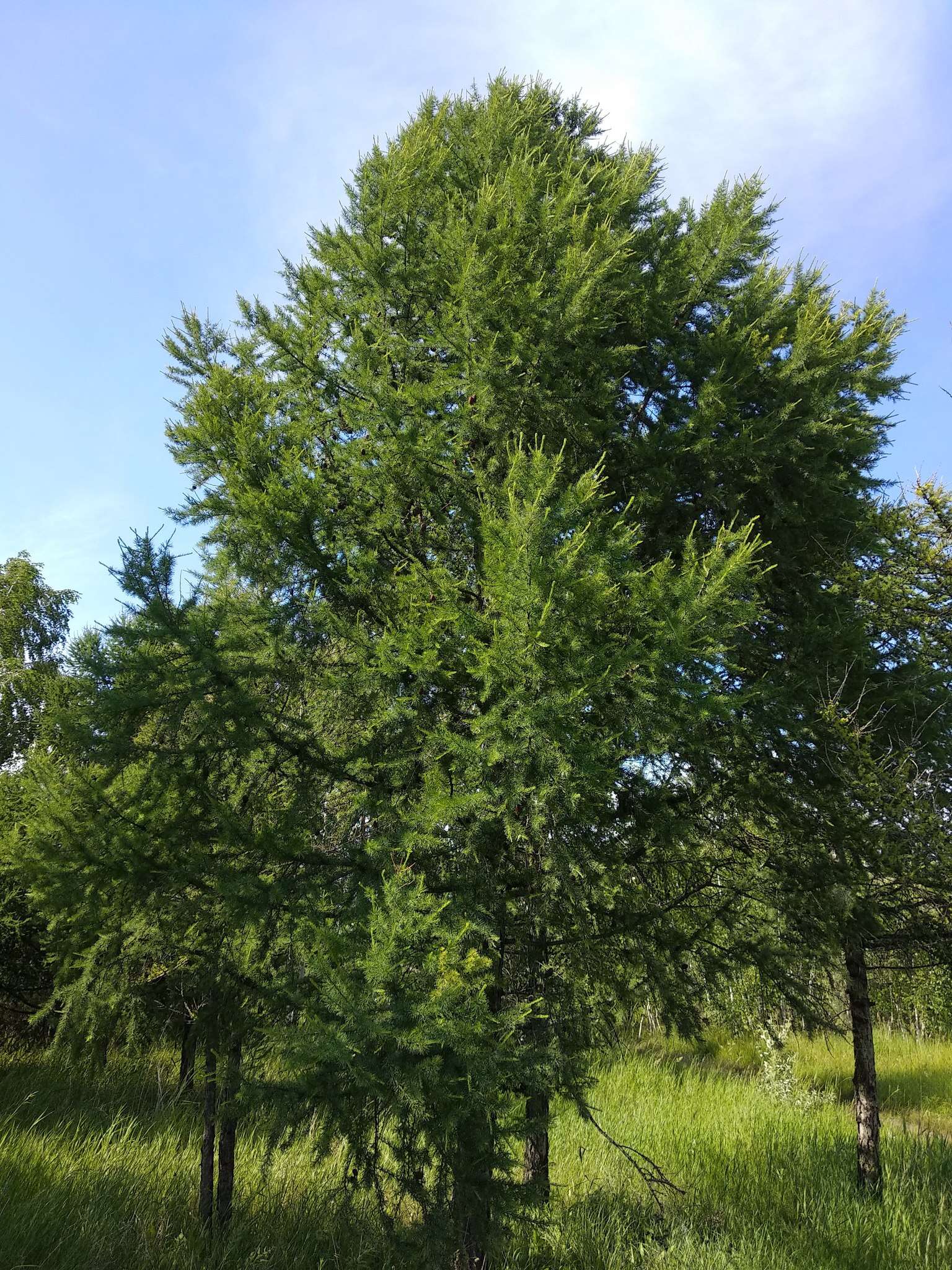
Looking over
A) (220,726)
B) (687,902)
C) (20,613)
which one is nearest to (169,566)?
(220,726)

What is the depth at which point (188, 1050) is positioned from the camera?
750 cm

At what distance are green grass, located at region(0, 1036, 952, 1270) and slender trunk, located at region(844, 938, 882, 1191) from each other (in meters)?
0.23

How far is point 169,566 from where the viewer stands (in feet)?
16.1

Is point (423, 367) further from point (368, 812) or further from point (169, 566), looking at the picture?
point (368, 812)

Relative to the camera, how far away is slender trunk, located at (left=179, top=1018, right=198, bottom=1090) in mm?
5555

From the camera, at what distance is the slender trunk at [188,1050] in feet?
18.2

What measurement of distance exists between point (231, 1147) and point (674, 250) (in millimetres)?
8941

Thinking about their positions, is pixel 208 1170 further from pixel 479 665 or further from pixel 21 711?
pixel 21 711

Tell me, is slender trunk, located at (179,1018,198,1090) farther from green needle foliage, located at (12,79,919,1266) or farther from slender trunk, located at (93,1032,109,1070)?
slender trunk, located at (93,1032,109,1070)

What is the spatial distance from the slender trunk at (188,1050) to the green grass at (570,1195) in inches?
13.1

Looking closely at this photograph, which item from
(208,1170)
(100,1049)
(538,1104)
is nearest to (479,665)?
(538,1104)

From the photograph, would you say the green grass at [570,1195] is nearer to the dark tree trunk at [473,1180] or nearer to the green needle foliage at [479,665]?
the dark tree trunk at [473,1180]

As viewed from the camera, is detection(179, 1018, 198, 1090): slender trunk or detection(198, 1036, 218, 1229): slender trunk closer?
detection(179, 1018, 198, 1090): slender trunk

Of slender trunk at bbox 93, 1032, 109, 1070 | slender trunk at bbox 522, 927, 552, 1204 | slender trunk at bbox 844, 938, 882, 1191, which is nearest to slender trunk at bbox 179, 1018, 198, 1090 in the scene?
slender trunk at bbox 93, 1032, 109, 1070
